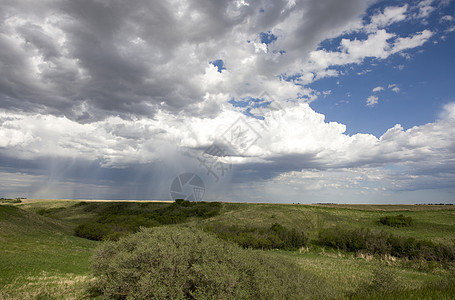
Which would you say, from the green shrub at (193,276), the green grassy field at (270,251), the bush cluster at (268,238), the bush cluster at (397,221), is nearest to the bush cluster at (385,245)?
the green grassy field at (270,251)

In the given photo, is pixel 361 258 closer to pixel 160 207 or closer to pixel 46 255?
pixel 46 255

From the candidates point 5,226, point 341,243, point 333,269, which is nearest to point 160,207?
point 5,226

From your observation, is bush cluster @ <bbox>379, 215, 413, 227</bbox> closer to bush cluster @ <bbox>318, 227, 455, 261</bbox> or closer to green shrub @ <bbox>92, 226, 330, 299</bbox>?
bush cluster @ <bbox>318, 227, 455, 261</bbox>

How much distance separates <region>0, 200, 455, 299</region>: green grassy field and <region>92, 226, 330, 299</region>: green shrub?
9.68 feet

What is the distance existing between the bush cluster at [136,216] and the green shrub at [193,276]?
1319 inches

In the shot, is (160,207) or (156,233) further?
(160,207)

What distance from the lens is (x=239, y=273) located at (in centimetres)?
804

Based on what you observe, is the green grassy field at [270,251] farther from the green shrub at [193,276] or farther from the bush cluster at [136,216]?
the bush cluster at [136,216]

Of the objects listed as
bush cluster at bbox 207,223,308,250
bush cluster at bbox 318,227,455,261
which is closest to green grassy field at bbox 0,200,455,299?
bush cluster at bbox 318,227,455,261

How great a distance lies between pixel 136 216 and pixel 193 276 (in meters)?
58.3

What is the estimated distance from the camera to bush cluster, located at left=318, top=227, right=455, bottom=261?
23.6 metres

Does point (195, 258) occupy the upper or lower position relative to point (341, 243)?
upper

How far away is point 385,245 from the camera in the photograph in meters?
27.1

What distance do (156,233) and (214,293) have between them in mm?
4898
